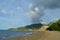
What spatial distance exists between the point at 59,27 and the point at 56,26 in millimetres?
2821

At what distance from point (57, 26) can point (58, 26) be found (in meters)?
0.70

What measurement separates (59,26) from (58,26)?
3.00ft

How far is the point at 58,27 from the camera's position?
7075 centimetres

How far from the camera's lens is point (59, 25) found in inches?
2736

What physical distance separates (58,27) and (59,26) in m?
1.35

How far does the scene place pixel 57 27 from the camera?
237ft

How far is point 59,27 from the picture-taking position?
228 ft

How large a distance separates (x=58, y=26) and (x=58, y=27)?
0.57 meters

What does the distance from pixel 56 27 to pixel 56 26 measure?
65.2 inches

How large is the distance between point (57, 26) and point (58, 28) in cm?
92

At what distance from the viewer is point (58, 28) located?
233ft

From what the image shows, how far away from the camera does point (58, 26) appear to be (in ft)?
231

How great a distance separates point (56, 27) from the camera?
242 feet

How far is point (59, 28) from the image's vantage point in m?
69.8
